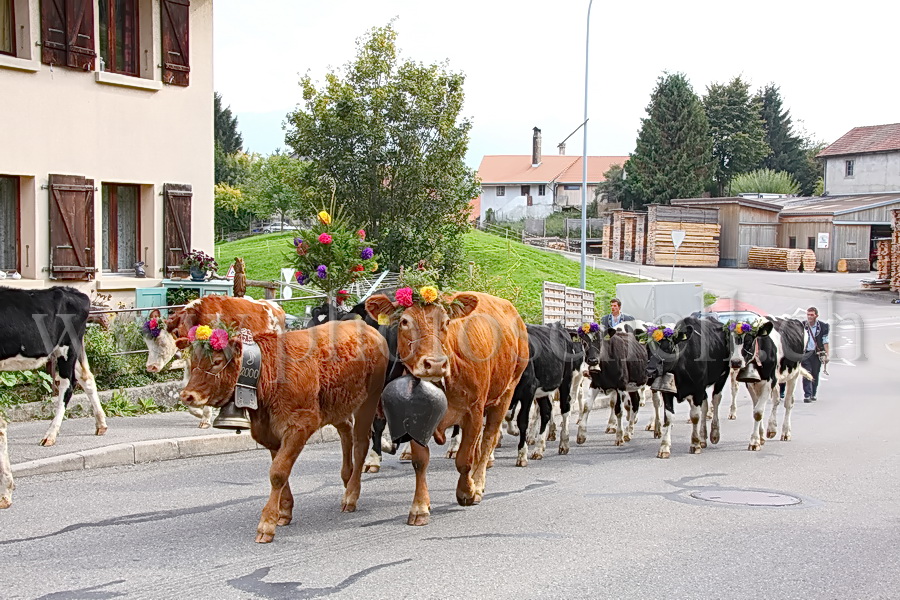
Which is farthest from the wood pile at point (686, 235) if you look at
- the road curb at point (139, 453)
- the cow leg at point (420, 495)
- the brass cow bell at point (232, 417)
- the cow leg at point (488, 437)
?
the brass cow bell at point (232, 417)

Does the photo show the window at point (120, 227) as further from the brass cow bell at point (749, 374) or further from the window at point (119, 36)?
the brass cow bell at point (749, 374)

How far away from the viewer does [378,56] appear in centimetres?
2530

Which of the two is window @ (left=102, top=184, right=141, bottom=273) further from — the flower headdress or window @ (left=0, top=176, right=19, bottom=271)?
the flower headdress

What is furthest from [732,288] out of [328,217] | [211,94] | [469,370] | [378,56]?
[469,370]

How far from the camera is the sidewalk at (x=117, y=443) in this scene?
424 inches

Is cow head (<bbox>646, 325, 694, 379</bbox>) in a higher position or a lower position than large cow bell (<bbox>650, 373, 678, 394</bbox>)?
higher

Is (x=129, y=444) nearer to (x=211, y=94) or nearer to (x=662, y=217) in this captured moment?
(x=211, y=94)

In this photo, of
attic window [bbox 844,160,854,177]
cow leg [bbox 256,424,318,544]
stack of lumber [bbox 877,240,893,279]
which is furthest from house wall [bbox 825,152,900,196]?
cow leg [bbox 256,424,318,544]

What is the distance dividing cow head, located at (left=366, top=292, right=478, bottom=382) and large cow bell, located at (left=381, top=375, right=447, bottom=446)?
0.10 meters

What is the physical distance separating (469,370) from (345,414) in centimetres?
117

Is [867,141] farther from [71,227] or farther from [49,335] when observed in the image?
[49,335]

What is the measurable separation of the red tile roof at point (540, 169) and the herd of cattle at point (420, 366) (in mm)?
69435

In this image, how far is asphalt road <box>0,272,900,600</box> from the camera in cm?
668

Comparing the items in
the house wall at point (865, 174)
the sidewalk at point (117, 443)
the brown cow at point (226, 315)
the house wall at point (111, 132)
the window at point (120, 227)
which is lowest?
the sidewalk at point (117, 443)
